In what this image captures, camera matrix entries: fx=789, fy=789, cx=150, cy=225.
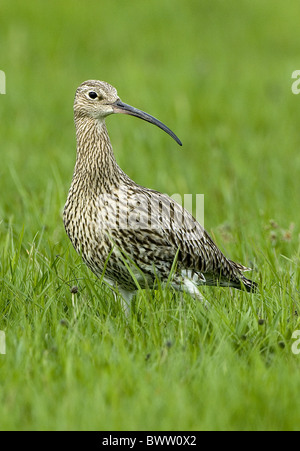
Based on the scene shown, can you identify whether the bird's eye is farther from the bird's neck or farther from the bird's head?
the bird's neck

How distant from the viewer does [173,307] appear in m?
5.55

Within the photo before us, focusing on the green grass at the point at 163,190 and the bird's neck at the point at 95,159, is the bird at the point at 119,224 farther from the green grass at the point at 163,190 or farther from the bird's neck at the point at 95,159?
the green grass at the point at 163,190

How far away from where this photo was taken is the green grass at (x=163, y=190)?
418 cm

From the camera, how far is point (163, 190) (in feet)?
30.6

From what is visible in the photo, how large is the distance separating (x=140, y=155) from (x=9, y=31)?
24.6 ft

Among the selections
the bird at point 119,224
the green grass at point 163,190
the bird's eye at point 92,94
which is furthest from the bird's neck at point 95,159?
the green grass at point 163,190

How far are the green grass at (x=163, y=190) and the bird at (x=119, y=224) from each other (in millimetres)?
190

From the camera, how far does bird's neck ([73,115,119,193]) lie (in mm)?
5750

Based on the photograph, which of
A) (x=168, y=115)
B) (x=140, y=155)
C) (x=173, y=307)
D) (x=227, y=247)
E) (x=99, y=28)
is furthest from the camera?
(x=99, y=28)

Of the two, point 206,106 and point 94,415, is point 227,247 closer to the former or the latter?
point 94,415

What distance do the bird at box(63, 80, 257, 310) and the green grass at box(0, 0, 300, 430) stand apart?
19 centimetres

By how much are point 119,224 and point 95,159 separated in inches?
25.3

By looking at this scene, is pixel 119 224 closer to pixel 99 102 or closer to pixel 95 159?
pixel 95 159

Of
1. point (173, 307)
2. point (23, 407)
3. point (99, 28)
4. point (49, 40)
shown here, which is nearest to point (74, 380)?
point (23, 407)
